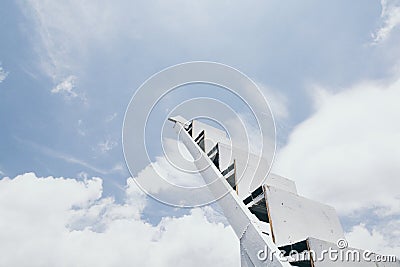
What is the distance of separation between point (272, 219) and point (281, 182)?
2.95 feet

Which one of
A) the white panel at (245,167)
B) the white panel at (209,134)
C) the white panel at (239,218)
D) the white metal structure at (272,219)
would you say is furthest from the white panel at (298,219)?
the white panel at (209,134)

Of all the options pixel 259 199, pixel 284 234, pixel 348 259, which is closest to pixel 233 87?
pixel 259 199

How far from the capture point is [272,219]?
6.89 feet

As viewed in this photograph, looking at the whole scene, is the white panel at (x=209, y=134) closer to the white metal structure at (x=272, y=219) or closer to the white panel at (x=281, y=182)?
the white metal structure at (x=272, y=219)

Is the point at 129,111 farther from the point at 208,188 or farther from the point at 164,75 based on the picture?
the point at 208,188

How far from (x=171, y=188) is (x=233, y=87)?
60.4 inches

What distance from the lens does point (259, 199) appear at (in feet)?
7.99

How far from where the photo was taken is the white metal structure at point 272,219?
1.84m

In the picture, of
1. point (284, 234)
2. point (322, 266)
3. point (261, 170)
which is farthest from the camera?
point (261, 170)

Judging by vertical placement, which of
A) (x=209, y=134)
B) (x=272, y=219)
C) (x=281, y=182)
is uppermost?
(x=209, y=134)

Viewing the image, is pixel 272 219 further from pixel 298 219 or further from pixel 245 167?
pixel 245 167

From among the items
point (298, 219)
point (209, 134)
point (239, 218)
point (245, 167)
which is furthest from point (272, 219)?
point (209, 134)

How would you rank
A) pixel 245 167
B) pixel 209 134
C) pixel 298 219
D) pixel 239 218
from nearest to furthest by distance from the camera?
pixel 298 219 → pixel 239 218 → pixel 245 167 → pixel 209 134

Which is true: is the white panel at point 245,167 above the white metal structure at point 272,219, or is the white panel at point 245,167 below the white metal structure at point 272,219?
above
